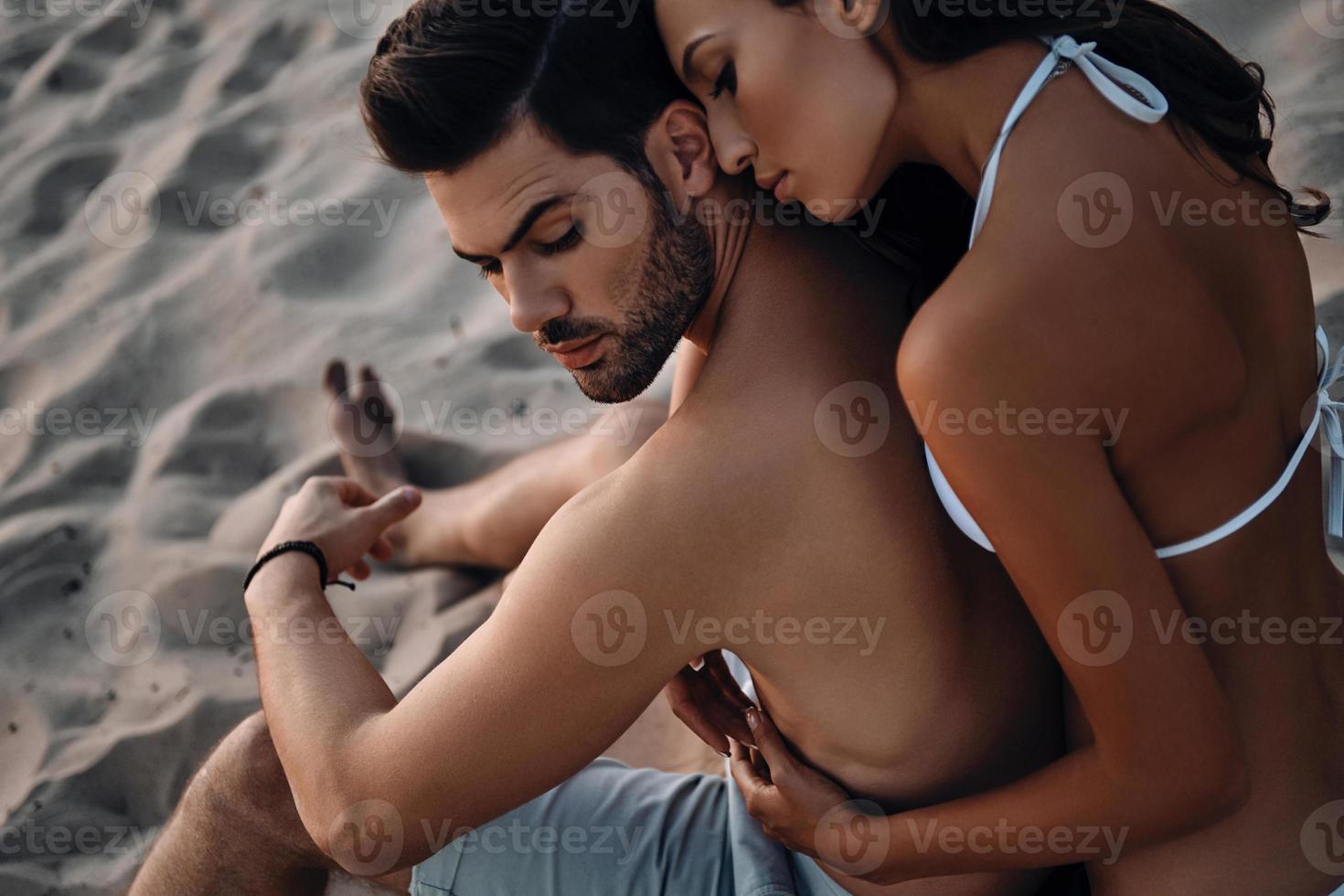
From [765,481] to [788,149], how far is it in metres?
0.42

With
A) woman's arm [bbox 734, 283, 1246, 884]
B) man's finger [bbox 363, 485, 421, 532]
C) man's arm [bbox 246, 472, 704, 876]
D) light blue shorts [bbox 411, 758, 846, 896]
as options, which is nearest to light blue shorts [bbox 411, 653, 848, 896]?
light blue shorts [bbox 411, 758, 846, 896]

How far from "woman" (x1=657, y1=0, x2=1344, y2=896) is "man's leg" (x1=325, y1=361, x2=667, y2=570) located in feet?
4.01

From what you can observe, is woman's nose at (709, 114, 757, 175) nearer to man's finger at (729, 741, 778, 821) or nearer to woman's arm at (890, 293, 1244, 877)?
woman's arm at (890, 293, 1244, 877)

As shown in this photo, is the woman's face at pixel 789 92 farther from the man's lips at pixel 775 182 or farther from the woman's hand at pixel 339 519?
the woman's hand at pixel 339 519

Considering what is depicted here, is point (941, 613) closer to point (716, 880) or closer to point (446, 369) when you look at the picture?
point (716, 880)

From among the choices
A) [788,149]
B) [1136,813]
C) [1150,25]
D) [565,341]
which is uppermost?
[1150,25]

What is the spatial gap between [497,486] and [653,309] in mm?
1345

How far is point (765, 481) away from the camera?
1452 millimetres

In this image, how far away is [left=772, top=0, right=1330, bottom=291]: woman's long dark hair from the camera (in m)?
1.38

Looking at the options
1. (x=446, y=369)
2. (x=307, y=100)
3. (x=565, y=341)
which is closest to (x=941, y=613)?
(x=565, y=341)

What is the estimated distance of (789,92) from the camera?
1.45m

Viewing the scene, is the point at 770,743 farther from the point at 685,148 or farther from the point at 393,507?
the point at 393,507

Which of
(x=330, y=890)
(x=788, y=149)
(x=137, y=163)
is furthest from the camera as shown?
(x=137, y=163)

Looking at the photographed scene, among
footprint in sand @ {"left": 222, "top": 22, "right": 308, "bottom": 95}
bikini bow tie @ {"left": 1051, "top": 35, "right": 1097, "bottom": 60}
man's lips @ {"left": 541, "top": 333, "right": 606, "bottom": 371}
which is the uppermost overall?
bikini bow tie @ {"left": 1051, "top": 35, "right": 1097, "bottom": 60}
